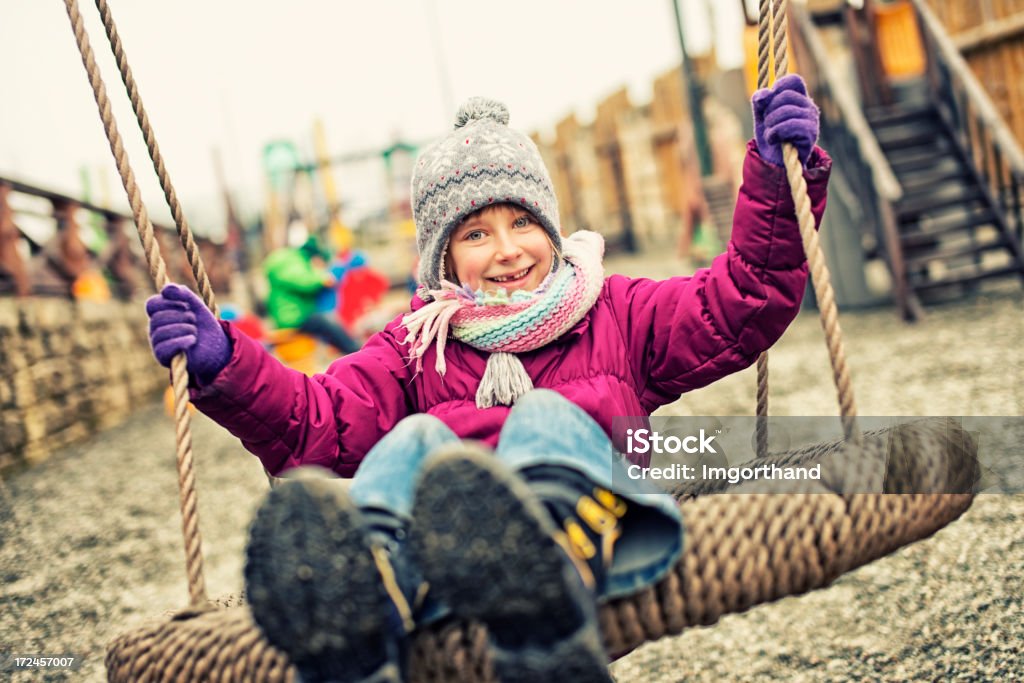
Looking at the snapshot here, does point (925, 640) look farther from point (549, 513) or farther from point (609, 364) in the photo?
point (549, 513)

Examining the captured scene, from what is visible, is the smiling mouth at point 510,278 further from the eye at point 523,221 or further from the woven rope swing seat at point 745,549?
the woven rope swing seat at point 745,549

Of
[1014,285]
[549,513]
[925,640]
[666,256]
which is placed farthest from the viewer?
[666,256]

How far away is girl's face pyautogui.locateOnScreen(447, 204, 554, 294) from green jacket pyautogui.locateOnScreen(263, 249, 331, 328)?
4874 millimetres

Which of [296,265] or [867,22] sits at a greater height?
[867,22]

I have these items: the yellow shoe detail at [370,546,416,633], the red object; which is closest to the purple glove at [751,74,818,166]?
the yellow shoe detail at [370,546,416,633]

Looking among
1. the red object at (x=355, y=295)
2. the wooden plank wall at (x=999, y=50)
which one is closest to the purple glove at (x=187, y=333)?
the red object at (x=355, y=295)

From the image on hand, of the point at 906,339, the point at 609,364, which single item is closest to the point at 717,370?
the point at 609,364

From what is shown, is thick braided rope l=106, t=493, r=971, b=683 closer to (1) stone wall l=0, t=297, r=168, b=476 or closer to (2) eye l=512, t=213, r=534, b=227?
(2) eye l=512, t=213, r=534, b=227

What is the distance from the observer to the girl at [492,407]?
0.87m

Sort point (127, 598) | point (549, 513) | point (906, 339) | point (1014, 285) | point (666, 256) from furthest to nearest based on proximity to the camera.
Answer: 1. point (666, 256)
2. point (1014, 285)
3. point (906, 339)
4. point (127, 598)
5. point (549, 513)

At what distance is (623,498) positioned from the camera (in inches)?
40.6

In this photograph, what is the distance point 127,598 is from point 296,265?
363cm

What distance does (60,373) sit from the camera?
5410 mm

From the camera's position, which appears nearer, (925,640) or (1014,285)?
(925,640)
